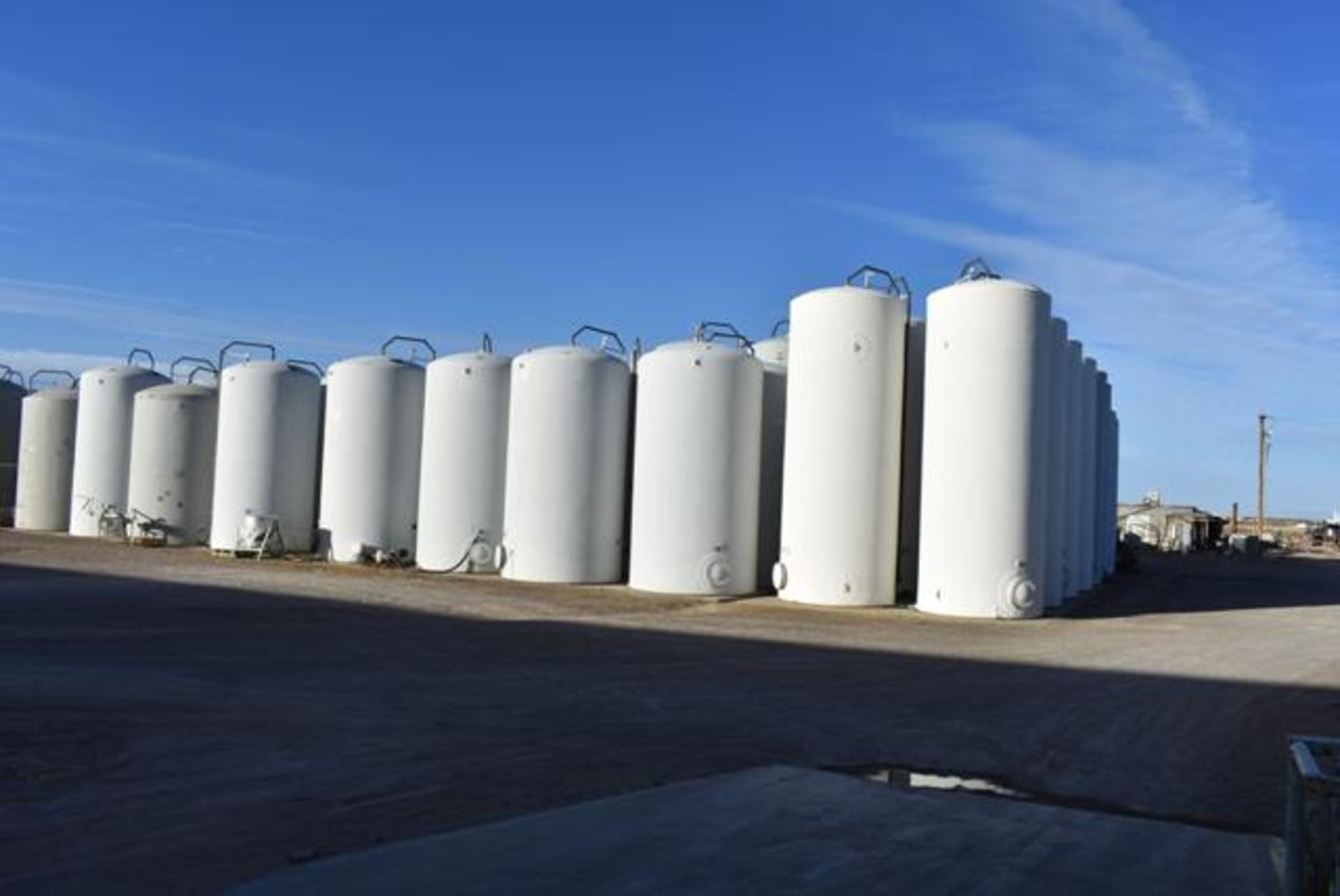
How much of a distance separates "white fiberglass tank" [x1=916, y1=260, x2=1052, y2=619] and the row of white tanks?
0.04 meters

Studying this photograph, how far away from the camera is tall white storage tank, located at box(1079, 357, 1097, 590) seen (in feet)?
90.2

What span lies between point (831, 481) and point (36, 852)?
56.1 feet

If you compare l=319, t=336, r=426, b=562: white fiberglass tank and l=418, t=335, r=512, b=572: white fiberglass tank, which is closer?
l=418, t=335, r=512, b=572: white fiberglass tank

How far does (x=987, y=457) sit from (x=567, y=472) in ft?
28.2

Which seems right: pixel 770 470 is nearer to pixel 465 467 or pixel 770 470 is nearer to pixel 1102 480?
pixel 465 467

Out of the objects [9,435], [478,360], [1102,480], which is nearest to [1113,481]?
[1102,480]

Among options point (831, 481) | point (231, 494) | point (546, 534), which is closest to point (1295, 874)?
point (831, 481)

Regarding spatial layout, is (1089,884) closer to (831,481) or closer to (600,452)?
(831,481)

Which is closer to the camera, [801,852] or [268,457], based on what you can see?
[801,852]

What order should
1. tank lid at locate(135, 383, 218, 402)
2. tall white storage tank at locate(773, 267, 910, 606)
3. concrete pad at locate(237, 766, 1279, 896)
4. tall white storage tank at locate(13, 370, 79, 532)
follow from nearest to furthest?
concrete pad at locate(237, 766, 1279, 896) → tall white storage tank at locate(773, 267, 910, 606) → tank lid at locate(135, 383, 218, 402) → tall white storage tank at locate(13, 370, 79, 532)

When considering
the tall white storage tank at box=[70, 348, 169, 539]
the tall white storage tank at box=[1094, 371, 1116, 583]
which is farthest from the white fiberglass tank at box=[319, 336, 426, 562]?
the tall white storage tank at box=[1094, 371, 1116, 583]

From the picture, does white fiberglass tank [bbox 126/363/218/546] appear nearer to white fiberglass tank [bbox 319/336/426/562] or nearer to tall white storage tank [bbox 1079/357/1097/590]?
white fiberglass tank [bbox 319/336/426/562]

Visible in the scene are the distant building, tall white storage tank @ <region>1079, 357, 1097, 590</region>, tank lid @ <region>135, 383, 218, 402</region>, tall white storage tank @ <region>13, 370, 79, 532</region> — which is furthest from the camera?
the distant building

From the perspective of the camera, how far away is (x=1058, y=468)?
73.6ft
